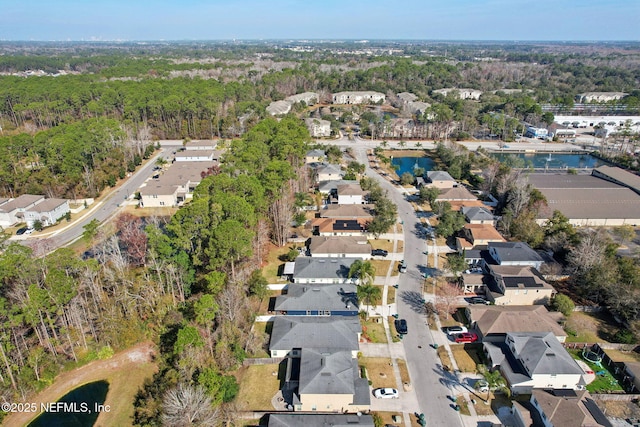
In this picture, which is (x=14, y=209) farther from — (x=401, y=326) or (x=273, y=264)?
(x=401, y=326)

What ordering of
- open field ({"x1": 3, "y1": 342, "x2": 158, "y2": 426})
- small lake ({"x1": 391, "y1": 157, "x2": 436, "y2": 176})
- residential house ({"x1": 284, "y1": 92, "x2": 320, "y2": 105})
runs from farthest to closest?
residential house ({"x1": 284, "y1": 92, "x2": 320, "y2": 105}) < small lake ({"x1": 391, "y1": 157, "x2": 436, "y2": 176}) < open field ({"x1": 3, "y1": 342, "x2": 158, "y2": 426})

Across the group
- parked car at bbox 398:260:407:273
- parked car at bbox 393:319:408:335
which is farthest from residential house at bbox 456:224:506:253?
parked car at bbox 393:319:408:335

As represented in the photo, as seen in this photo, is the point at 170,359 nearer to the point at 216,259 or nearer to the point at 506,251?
the point at 216,259

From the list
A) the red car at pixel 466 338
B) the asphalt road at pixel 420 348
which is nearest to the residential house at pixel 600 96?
the asphalt road at pixel 420 348

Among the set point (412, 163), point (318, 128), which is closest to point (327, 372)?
point (412, 163)

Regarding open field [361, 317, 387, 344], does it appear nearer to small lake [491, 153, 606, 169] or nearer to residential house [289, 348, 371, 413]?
residential house [289, 348, 371, 413]

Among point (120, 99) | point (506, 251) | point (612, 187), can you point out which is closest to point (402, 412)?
point (506, 251)

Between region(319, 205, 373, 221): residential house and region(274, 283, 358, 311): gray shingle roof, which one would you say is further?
region(319, 205, 373, 221): residential house

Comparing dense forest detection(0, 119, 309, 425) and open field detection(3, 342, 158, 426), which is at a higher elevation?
dense forest detection(0, 119, 309, 425)
